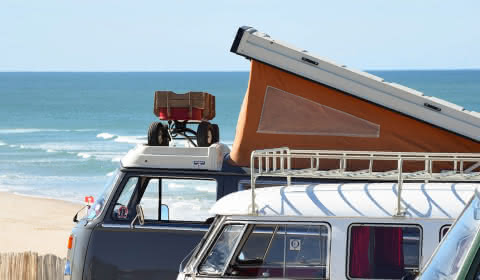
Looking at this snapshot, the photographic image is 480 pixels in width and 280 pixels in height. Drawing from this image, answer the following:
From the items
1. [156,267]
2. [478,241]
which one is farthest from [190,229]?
[478,241]

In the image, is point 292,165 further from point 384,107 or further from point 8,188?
point 8,188

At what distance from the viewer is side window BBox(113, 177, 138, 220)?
10422mm

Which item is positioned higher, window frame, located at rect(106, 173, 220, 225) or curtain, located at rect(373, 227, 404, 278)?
window frame, located at rect(106, 173, 220, 225)

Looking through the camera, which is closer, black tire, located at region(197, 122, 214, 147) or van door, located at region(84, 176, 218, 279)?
van door, located at region(84, 176, 218, 279)

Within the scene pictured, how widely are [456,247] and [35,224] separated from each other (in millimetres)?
28629

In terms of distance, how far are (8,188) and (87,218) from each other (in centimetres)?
3211

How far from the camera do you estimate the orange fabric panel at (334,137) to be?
1072 centimetres

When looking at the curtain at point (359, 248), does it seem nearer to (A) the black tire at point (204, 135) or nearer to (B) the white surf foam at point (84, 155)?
(A) the black tire at point (204, 135)

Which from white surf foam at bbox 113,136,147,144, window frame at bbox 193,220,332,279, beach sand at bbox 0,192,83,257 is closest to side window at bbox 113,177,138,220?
window frame at bbox 193,220,332,279

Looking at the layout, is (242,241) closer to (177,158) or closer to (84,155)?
(177,158)

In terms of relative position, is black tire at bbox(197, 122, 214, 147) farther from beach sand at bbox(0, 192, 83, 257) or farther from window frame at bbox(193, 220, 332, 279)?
beach sand at bbox(0, 192, 83, 257)

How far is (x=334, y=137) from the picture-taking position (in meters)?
10.9

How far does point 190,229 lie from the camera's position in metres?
10.2

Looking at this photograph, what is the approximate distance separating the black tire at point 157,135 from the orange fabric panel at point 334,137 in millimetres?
986
